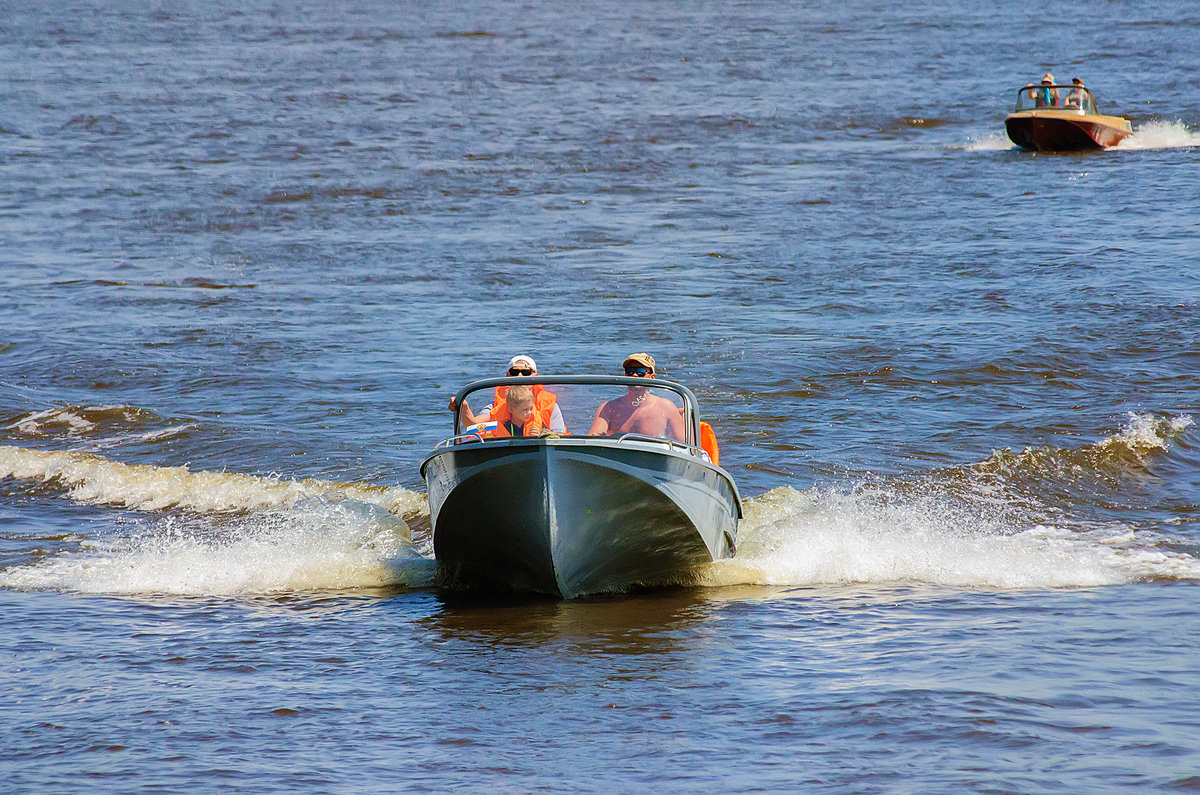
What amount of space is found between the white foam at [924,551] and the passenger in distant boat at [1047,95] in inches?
927

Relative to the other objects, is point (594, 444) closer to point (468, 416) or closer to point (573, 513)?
point (573, 513)

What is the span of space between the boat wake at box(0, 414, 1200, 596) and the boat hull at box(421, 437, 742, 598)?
681 millimetres

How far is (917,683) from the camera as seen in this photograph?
7.68 metres

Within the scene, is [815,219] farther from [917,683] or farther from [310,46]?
[310,46]

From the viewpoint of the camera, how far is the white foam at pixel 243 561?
10445 mm

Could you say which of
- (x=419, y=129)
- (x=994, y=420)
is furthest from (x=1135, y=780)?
(x=419, y=129)

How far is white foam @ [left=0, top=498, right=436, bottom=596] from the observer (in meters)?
10.4

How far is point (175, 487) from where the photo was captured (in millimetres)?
13867

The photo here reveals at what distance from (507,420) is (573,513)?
1068 mm

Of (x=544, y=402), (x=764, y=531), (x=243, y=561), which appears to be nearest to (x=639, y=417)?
(x=544, y=402)

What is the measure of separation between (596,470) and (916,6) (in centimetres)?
6436

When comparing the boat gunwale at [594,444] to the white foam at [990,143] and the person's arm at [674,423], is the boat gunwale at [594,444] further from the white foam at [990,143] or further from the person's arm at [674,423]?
the white foam at [990,143]

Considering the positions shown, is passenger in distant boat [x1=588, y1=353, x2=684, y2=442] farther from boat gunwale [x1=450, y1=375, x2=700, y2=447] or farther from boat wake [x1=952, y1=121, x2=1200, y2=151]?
boat wake [x1=952, y1=121, x2=1200, y2=151]

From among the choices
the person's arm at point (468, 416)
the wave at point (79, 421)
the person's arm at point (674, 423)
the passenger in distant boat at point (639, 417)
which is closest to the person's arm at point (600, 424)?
the passenger in distant boat at point (639, 417)
